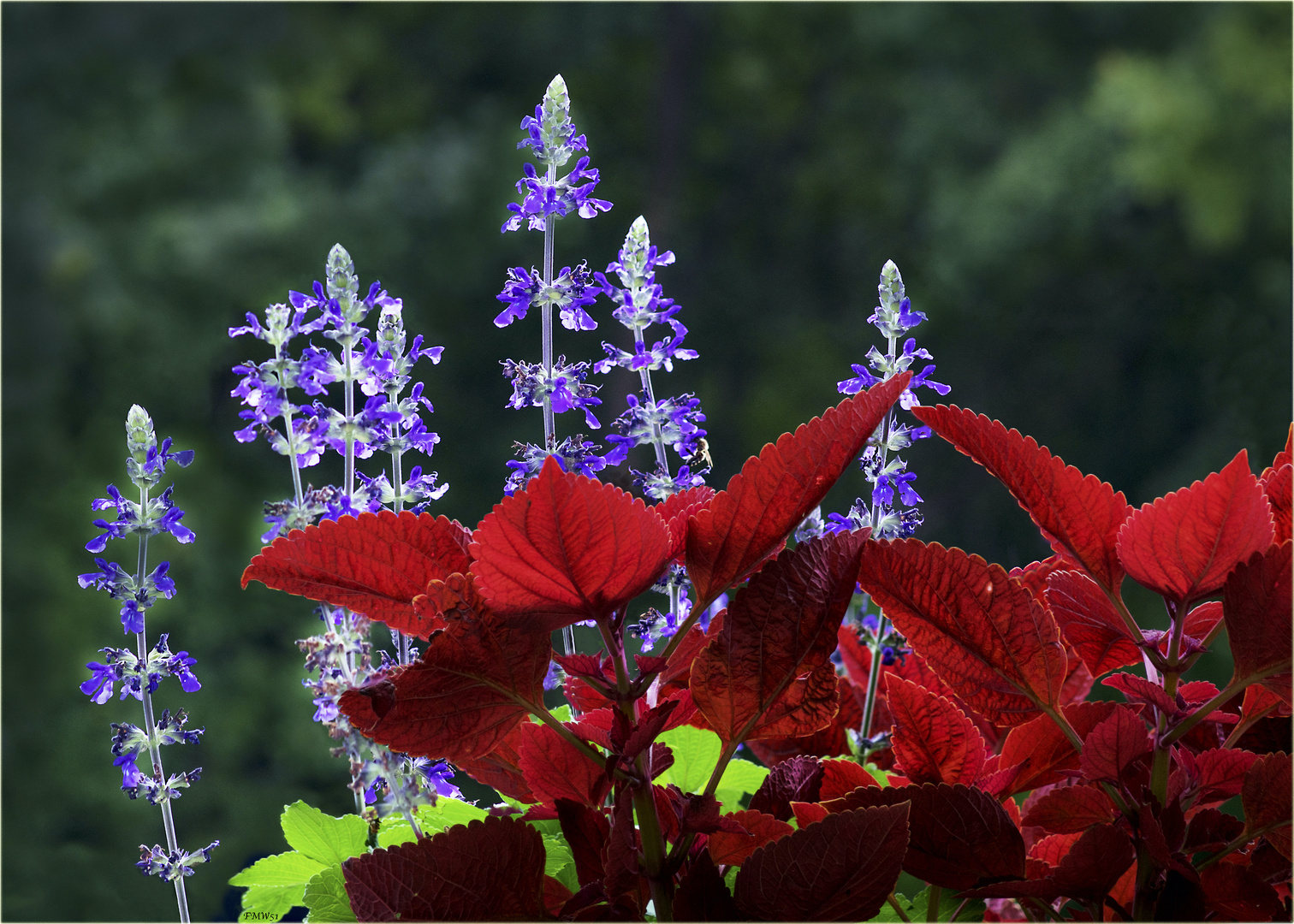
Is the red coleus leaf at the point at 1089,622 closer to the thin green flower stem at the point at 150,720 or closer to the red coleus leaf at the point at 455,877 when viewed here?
the red coleus leaf at the point at 455,877

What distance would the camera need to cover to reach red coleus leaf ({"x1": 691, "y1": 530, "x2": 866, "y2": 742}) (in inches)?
13.2

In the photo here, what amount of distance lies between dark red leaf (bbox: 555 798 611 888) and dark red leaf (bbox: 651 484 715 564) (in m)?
0.08

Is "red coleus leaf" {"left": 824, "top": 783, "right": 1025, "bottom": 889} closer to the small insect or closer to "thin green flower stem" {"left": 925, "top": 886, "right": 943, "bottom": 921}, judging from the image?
"thin green flower stem" {"left": 925, "top": 886, "right": 943, "bottom": 921}

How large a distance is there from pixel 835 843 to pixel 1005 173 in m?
5.18

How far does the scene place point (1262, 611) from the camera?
12.4 inches

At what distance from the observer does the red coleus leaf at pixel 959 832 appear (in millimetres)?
337

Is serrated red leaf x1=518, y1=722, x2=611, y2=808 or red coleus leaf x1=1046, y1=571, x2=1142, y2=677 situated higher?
red coleus leaf x1=1046, y1=571, x2=1142, y2=677

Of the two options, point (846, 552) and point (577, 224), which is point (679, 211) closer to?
point (577, 224)

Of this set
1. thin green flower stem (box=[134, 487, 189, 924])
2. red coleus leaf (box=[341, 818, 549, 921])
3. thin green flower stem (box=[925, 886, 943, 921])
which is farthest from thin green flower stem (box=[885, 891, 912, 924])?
thin green flower stem (box=[134, 487, 189, 924])

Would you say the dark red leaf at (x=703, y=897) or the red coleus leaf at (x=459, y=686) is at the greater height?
the red coleus leaf at (x=459, y=686)

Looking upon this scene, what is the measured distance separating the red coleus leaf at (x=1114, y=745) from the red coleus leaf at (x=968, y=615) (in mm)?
27

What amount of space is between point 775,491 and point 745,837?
0.10m

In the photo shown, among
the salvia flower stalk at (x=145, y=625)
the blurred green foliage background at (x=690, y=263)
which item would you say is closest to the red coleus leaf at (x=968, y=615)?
the salvia flower stalk at (x=145, y=625)

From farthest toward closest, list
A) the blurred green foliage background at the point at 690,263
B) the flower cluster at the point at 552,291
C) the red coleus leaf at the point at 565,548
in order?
the blurred green foliage background at the point at 690,263, the flower cluster at the point at 552,291, the red coleus leaf at the point at 565,548
